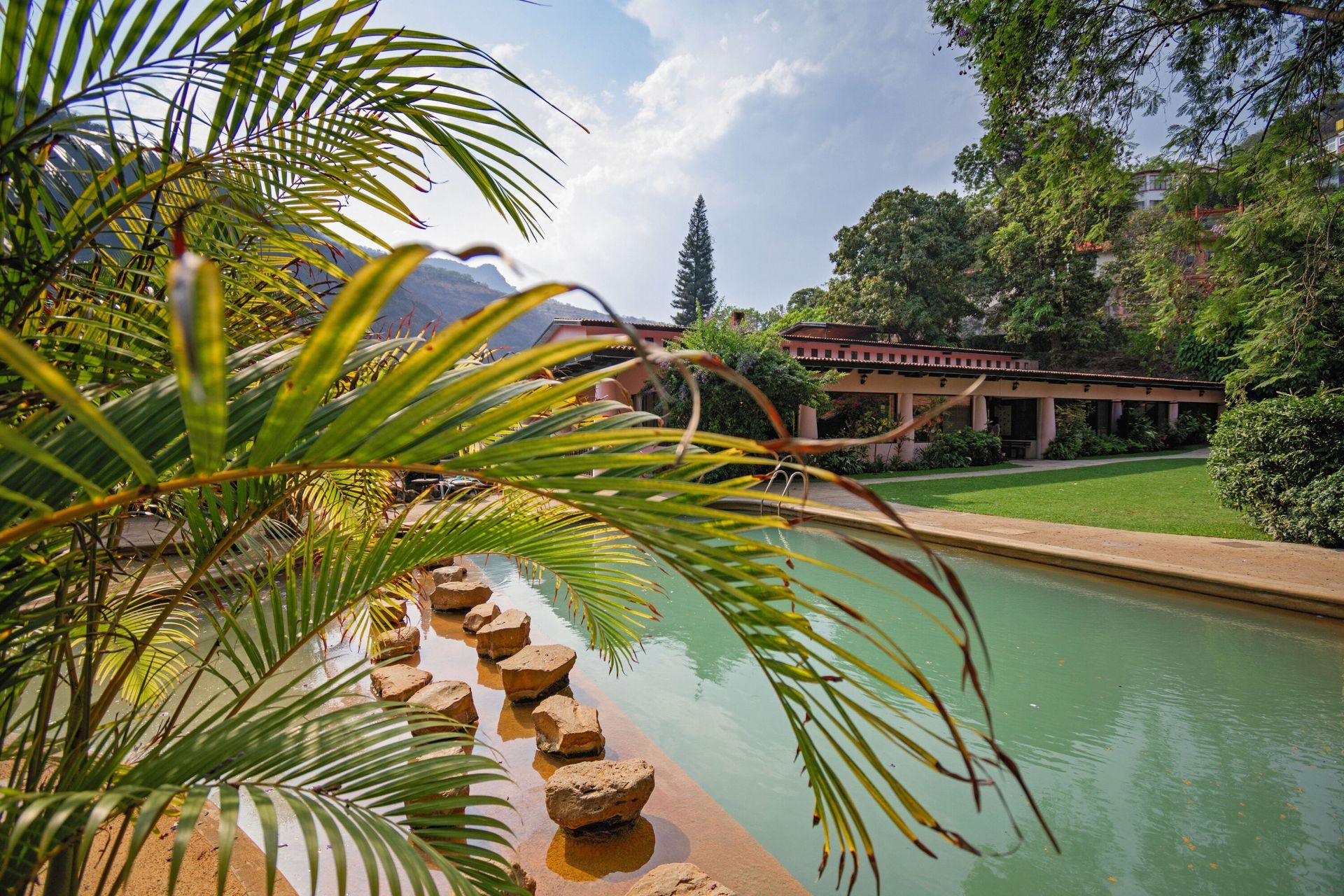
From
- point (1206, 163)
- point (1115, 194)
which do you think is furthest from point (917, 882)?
point (1206, 163)

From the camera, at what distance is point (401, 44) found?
123cm

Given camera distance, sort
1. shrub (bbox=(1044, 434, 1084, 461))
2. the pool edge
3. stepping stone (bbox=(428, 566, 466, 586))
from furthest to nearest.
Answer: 1. shrub (bbox=(1044, 434, 1084, 461))
2. stepping stone (bbox=(428, 566, 466, 586))
3. the pool edge

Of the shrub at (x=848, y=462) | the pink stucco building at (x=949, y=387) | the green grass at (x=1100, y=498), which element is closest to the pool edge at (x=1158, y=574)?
the green grass at (x=1100, y=498)

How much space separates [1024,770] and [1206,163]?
30.0 ft

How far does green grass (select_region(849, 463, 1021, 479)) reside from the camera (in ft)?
A: 49.1

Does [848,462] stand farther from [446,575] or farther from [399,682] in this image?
[399,682]

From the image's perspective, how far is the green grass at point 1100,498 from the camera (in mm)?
9023

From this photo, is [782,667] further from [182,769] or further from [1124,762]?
[1124,762]

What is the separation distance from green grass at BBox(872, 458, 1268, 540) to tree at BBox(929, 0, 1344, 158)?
5.16 metres

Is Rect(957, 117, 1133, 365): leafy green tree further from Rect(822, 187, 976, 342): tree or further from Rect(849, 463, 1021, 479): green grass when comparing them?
Rect(849, 463, 1021, 479): green grass

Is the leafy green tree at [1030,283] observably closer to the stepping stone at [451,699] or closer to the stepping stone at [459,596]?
the stepping stone at [459,596]

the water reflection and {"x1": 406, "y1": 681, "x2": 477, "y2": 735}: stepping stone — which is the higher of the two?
{"x1": 406, "y1": 681, "x2": 477, "y2": 735}: stepping stone

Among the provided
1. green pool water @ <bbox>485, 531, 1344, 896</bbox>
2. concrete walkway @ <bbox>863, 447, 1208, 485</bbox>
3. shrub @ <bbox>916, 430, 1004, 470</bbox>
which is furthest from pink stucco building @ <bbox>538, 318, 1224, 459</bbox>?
green pool water @ <bbox>485, 531, 1344, 896</bbox>

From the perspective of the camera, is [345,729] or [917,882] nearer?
[345,729]
